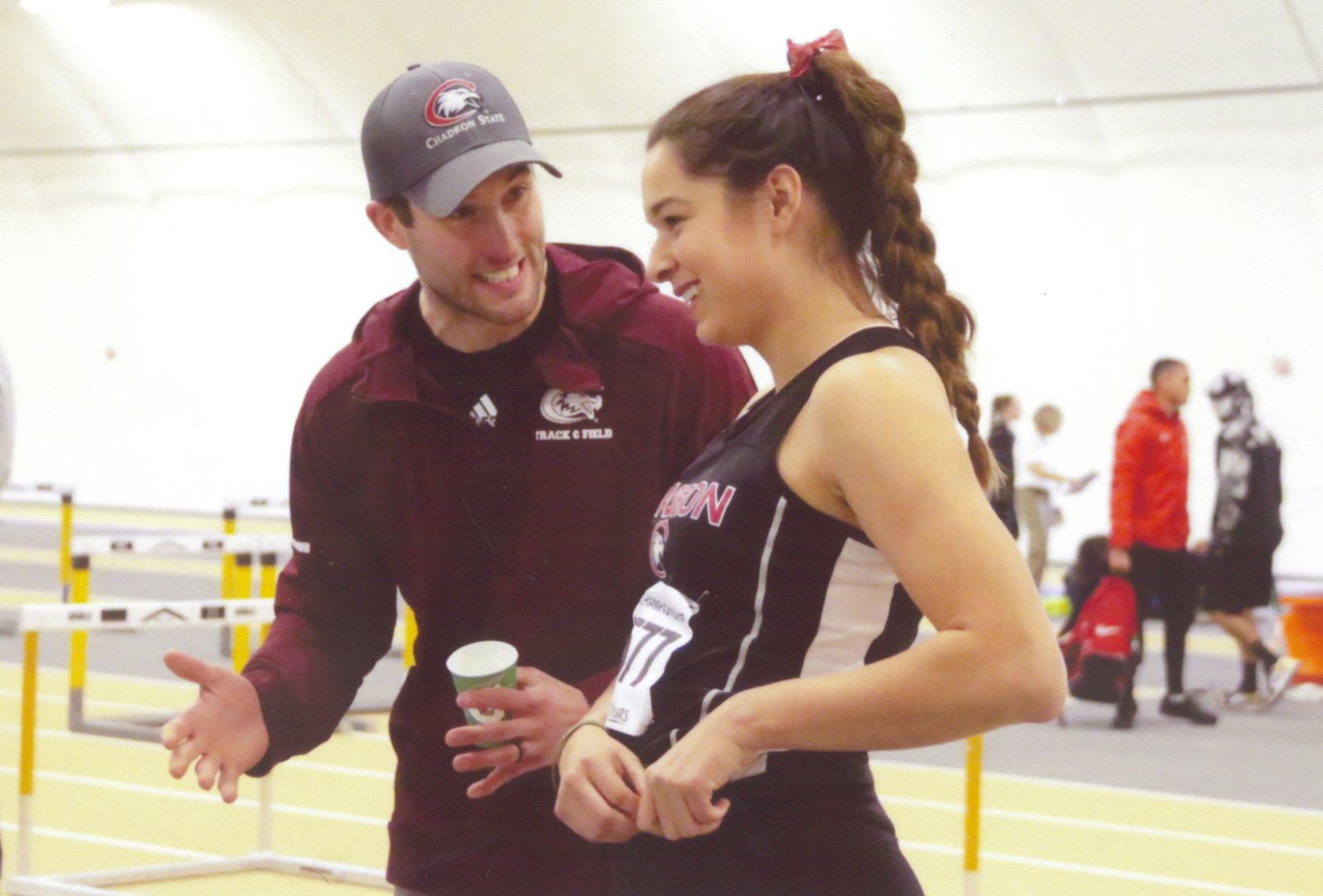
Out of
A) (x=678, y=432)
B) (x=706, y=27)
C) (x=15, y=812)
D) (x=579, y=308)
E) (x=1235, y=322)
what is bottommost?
(x=15, y=812)

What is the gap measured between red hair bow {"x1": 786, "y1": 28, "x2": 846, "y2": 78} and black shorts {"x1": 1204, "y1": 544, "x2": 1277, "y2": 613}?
772 centimetres

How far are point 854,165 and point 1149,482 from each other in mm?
7061

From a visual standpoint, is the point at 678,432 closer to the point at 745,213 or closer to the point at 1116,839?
the point at 745,213

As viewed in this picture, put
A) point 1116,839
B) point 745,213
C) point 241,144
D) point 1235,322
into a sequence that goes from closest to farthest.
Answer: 1. point 745,213
2. point 1116,839
3. point 1235,322
4. point 241,144

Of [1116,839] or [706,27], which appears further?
A: [706,27]

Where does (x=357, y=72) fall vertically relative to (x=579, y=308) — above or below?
above

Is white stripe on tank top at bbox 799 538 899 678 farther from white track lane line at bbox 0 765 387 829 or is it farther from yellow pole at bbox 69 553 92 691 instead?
yellow pole at bbox 69 553 92 691

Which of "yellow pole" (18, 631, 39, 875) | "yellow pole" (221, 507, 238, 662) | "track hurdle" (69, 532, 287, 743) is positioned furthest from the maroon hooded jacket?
"yellow pole" (221, 507, 238, 662)

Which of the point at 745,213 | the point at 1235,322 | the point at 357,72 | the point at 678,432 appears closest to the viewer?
the point at 745,213

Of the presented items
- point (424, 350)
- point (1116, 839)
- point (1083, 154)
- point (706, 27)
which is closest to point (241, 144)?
point (706, 27)

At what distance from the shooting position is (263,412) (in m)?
21.6

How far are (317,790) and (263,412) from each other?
48.8ft

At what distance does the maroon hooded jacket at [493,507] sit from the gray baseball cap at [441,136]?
0.73 ft

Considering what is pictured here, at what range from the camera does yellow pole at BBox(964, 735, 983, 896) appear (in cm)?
488
